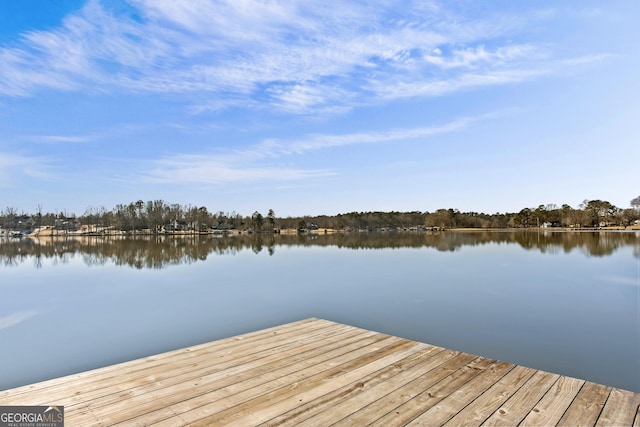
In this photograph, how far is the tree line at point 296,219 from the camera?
58.4 m

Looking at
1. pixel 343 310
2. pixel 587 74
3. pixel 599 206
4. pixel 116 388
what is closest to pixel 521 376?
pixel 116 388

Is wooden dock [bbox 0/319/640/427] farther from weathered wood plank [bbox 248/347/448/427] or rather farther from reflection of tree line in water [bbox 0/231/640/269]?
reflection of tree line in water [bbox 0/231/640/269]

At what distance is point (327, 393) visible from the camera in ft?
6.80

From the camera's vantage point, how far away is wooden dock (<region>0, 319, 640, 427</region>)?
5.82ft

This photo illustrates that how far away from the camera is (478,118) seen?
18516 millimetres

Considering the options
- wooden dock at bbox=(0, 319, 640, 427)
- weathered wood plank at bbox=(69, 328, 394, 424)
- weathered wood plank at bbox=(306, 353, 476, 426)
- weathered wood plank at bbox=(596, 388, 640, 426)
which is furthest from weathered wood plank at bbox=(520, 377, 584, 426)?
weathered wood plank at bbox=(69, 328, 394, 424)

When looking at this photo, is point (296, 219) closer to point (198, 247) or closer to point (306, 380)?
point (198, 247)

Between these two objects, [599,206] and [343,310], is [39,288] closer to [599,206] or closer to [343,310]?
[343,310]

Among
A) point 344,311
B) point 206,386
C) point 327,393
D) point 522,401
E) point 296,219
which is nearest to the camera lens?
point 522,401

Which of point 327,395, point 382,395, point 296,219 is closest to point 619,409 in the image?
point 382,395

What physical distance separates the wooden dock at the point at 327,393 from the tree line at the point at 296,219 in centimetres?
6237

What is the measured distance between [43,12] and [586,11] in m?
15.3

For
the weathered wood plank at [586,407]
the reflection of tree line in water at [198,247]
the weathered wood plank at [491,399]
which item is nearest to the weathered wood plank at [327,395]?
the weathered wood plank at [491,399]

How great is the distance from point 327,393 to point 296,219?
7655 cm
